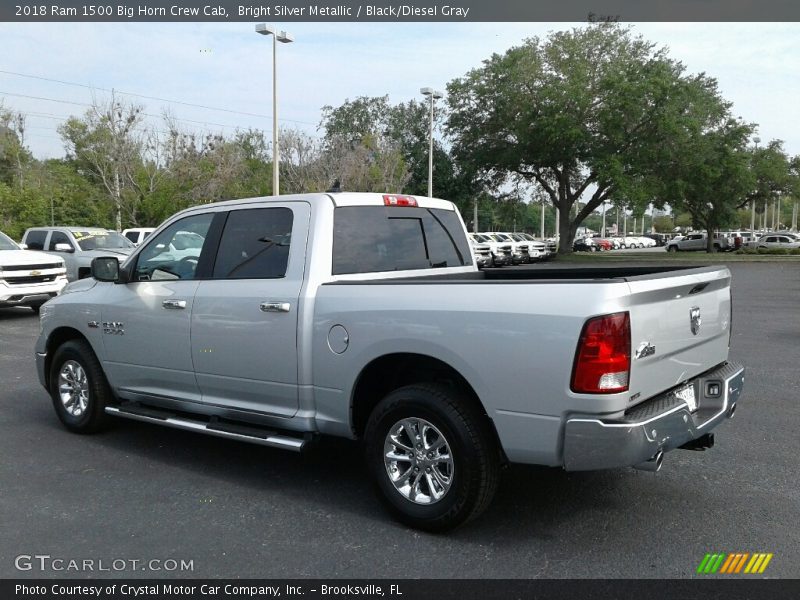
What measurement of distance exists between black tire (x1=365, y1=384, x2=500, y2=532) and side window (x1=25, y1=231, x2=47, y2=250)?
1624 cm

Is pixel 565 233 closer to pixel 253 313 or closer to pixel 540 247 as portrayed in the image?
pixel 540 247

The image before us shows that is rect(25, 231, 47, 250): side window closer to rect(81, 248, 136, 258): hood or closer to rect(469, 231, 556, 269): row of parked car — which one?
rect(81, 248, 136, 258): hood

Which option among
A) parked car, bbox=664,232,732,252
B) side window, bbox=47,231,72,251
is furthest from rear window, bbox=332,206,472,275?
parked car, bbox=664,232,732,252

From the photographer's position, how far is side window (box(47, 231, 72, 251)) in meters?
17.8

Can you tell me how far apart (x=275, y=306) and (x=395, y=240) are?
3.62 ft

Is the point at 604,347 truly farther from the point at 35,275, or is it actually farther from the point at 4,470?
the point at 35,275

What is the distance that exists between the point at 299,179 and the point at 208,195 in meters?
4.64

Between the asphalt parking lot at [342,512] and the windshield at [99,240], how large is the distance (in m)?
12.5

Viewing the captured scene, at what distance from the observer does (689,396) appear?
4.38 metres

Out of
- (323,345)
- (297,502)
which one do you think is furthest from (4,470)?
(323,345)

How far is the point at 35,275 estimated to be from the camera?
47.3 ft

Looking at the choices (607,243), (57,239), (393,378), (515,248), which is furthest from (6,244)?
(607,243)

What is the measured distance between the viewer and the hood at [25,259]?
14.0 metres
